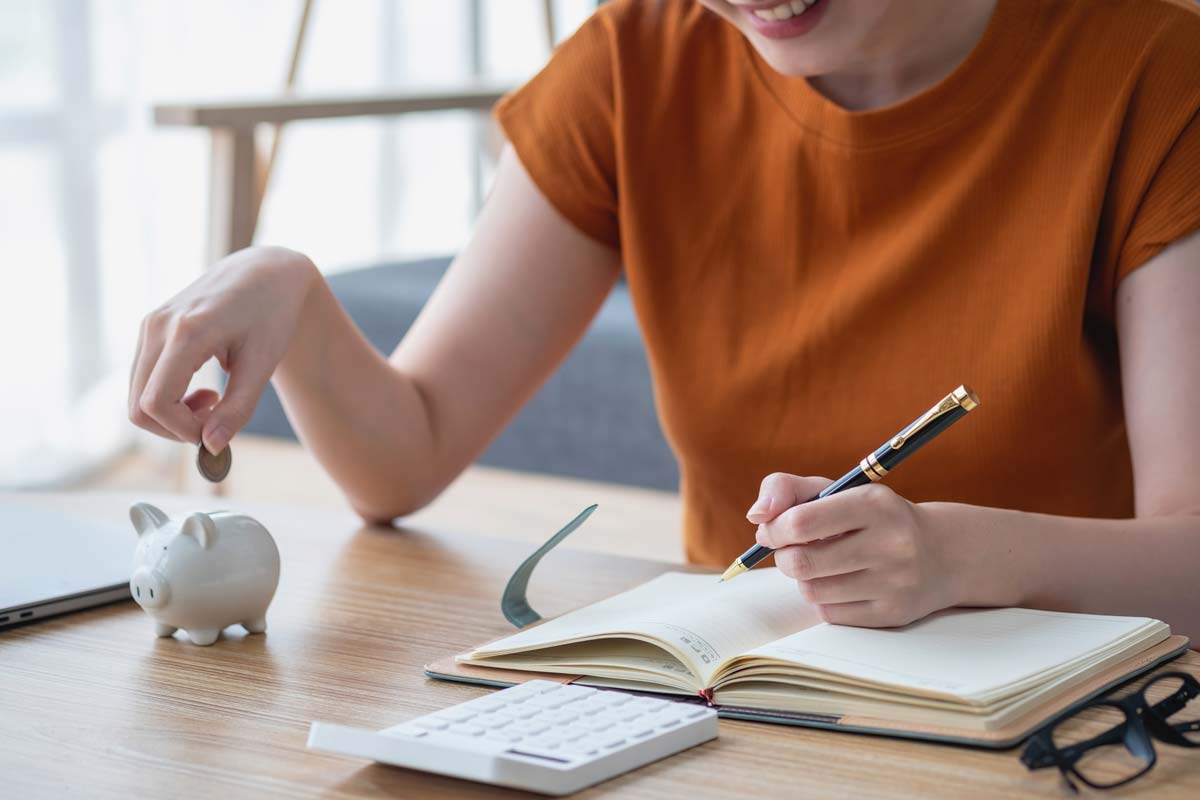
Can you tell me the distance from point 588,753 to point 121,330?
2.82m

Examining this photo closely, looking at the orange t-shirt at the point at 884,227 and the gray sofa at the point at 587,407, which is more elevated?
the orange t-shirt at the point at 884,227

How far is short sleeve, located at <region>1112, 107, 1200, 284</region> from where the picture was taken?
1.00 meters

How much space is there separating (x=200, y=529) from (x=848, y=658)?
36 cm

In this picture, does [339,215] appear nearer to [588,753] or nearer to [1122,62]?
[1122,62]

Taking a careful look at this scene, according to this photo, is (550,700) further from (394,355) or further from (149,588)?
(394,355)

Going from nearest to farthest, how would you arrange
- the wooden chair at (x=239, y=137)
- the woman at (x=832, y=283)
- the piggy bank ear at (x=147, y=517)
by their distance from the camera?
the piggy bank ear at (x=147, y=517) → the woman at (x=832, y=283) → the wooden chair at (x=239, y=137)

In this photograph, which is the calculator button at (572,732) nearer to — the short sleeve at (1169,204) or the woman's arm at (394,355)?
the woman's arm at (394,355)

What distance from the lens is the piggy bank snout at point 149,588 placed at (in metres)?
0.80

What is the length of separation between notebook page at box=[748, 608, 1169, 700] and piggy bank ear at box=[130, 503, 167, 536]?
362mm

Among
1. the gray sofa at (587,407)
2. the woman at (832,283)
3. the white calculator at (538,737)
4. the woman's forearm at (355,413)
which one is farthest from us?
the gray sofa at (587,407)

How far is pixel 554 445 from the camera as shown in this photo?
2.59m

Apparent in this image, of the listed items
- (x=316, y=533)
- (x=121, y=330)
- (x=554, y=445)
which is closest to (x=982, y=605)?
(x=316, y=533)

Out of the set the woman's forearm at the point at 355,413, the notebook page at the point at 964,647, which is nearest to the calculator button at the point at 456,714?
the notebook page at the point at 964,647

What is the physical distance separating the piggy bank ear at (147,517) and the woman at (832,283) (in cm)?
5
